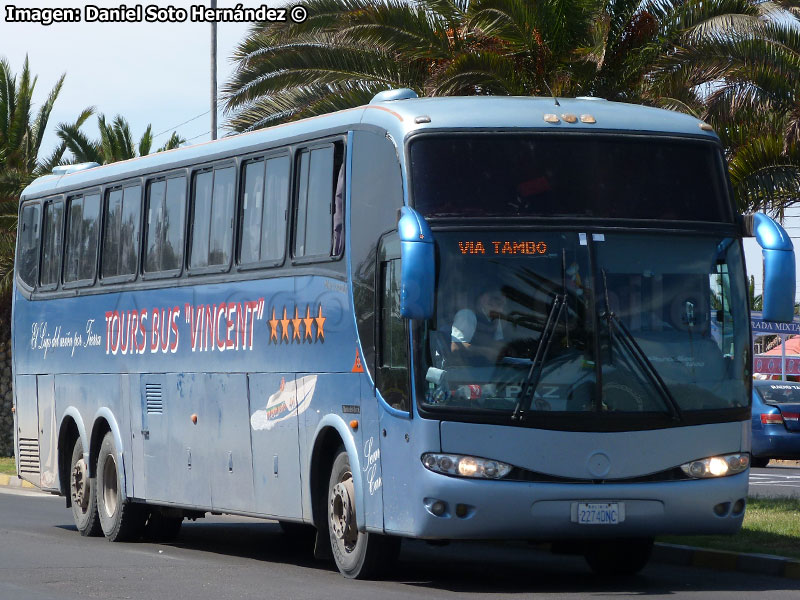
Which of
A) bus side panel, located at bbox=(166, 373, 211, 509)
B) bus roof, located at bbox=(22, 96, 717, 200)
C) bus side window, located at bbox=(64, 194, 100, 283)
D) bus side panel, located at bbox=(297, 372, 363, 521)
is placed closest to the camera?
bus roof, located at bbox=(22, 96, 717, 200)

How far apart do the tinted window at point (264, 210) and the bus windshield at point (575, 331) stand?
2.68 metres

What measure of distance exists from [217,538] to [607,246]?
7.34 metres

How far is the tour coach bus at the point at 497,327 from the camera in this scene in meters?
11.0

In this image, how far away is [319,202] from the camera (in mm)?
12789

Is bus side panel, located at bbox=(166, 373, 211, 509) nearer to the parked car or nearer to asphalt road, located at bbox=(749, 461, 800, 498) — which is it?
asphalt road, located at bbox=(749, 461, 800, 498)

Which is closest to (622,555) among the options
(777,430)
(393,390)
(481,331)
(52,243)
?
(393,390)

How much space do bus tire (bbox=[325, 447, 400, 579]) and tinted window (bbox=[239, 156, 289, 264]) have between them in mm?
2093

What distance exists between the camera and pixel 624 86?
19.5 meters

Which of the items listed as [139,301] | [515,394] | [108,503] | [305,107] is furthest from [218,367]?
[305,107]

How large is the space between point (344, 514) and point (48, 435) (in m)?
7.07

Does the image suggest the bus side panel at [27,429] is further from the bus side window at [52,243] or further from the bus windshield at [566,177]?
the bus windshield at [566,177]

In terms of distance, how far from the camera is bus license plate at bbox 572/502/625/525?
10977 mm

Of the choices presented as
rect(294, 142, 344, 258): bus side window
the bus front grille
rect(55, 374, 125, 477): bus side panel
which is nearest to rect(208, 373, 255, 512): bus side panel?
rect(294, 142, 344, 258): bus side window

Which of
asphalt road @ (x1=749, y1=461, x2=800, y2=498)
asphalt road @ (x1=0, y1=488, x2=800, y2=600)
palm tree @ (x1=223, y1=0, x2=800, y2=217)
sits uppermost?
palm tree @ (x1=223, y1=0, x2=800, y2=217)
